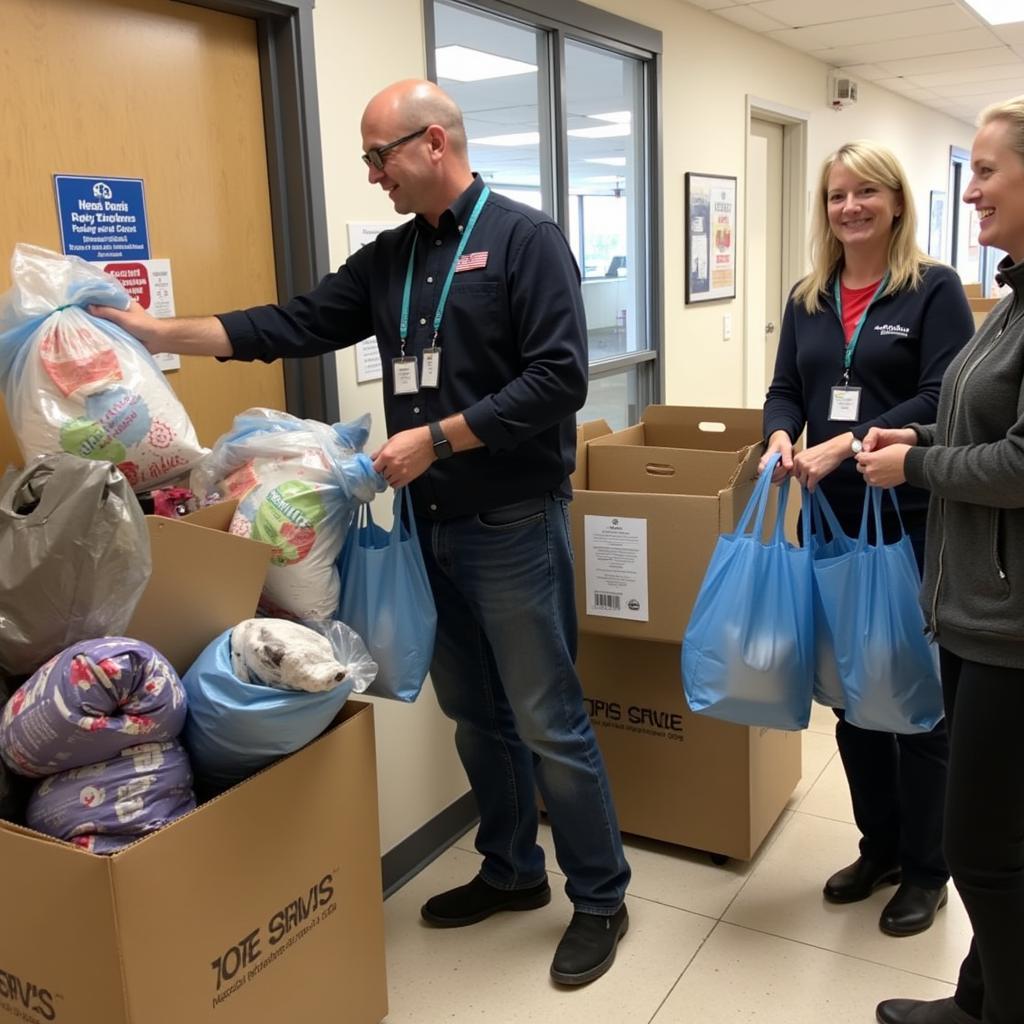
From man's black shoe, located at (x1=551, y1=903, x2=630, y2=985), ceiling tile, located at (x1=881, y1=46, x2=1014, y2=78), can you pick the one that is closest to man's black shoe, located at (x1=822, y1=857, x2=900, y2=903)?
man's black shoe, located at (x1=551, y1=903, x2=630, y2=985)

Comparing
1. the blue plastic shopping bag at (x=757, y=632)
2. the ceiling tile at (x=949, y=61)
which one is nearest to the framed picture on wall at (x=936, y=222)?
the ceiling tile at (x=949, y=61)

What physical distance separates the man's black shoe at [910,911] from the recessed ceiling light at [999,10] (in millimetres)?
3861

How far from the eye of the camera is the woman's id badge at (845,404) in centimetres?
204

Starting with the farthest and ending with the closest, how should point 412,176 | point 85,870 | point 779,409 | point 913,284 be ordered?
point 779,409 → point 913,284 → point 412,176 → point 85,870

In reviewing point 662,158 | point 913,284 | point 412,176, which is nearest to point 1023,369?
point 913,284

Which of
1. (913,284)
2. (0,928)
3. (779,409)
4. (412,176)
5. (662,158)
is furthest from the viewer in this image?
(662,158)

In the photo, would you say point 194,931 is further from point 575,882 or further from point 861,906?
point 861,906

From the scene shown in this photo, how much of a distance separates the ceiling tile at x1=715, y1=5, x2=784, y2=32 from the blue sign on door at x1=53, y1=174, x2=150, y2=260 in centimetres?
297

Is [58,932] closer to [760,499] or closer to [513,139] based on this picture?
[760,499]

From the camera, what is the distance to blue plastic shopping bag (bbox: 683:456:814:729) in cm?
185

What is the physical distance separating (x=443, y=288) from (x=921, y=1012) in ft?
5.15

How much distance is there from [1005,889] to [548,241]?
1.27 meters

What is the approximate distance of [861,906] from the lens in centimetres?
225

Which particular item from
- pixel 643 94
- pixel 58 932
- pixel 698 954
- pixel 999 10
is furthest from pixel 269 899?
pixel 999 10
